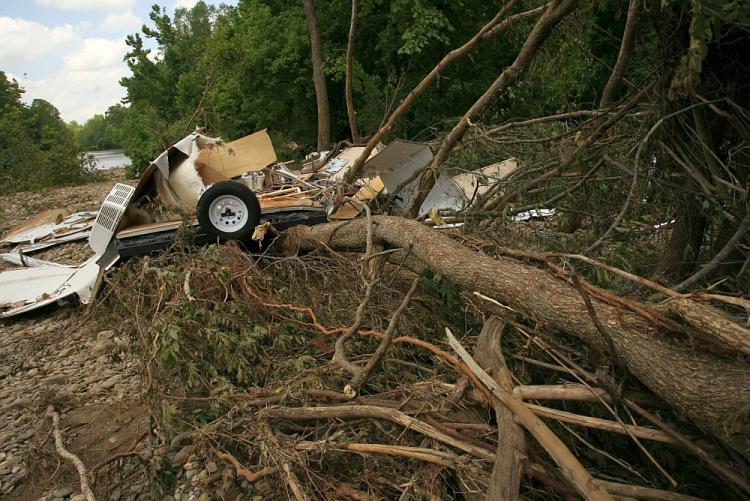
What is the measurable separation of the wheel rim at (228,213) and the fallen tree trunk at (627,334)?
191 centimetres

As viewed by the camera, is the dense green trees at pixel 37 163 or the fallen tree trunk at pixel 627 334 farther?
the dense green trees at pixel 37 163

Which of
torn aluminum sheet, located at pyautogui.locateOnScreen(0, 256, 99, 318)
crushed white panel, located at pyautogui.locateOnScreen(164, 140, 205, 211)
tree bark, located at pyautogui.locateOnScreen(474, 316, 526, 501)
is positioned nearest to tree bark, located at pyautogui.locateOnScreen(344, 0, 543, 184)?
crushed white panel, located at pyautogui.locateOnScreen(164, 140, 205, 211)

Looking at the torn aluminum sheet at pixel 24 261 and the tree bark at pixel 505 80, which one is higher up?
the tree bark at pixel 505 80

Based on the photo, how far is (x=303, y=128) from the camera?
17.2 meters

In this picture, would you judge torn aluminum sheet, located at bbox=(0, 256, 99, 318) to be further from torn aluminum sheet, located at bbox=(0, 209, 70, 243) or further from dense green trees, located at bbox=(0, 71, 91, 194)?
dense green trees, located at bbox=(0, 71, 91, 194)

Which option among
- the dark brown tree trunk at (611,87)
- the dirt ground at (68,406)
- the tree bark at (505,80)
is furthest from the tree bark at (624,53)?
the dirt ground at (68,406)

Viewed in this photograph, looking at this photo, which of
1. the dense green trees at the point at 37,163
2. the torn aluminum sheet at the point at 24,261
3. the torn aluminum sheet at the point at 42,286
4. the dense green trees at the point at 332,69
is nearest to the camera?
the torn aluminum sheet at the point at 42,286

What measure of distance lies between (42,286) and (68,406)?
3.08m

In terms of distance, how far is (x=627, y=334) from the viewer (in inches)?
94.0

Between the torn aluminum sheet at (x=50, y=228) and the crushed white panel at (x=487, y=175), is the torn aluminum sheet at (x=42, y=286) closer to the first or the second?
the torn aluminum sheet at (x=50, y=228)

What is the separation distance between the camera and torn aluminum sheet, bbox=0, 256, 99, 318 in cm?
586

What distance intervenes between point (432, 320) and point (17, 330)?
456 cm

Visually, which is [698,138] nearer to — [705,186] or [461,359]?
[705,186]

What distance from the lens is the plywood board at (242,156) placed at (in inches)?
238
